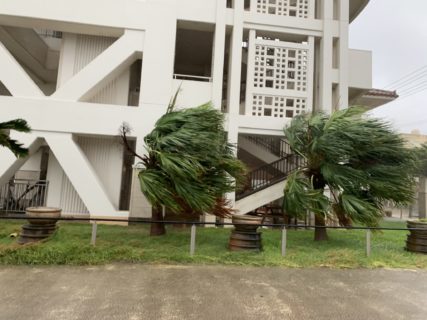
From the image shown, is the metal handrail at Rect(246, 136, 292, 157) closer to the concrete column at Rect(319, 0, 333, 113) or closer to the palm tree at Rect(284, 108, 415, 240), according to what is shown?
the concrete column at Rect(319, 0, 333, 113)

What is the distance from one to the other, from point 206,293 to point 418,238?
608 cm

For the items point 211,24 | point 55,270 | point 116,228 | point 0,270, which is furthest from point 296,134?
point 0,270

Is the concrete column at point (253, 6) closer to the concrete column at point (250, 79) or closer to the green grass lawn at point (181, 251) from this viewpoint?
the concrete column at point (250, 79)

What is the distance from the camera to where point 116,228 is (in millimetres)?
9289

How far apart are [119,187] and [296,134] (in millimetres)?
6389

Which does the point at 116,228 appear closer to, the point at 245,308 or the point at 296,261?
the point at 296,261

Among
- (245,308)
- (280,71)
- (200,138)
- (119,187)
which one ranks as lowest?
(245,308)

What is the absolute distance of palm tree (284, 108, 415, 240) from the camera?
761 cm

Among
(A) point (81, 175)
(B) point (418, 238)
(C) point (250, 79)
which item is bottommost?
(B) point (418, 238)

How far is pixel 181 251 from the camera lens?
22.6 feet

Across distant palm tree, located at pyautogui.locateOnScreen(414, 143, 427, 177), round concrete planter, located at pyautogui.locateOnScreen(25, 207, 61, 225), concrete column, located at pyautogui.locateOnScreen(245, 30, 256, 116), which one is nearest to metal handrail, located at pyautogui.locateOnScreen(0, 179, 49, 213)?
round concrete planter, located at pyautogui.locateOnScreen(25, 207, 61, 225)

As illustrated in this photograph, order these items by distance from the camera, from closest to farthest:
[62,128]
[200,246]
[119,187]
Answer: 1. [200,246]
2. [62,128]
3. [119,187]

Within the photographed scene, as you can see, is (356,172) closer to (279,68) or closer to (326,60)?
(279,68)

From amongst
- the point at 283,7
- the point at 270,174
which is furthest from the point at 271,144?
the point at 283,7
